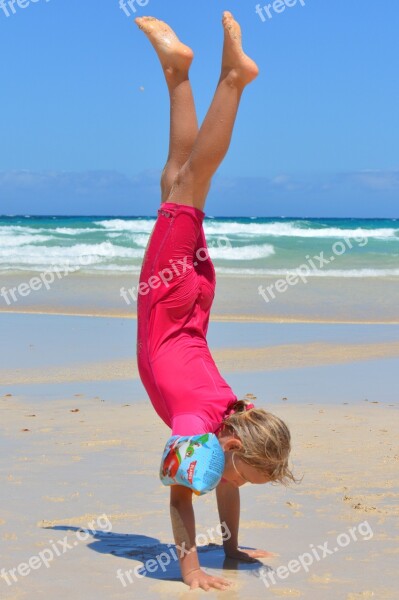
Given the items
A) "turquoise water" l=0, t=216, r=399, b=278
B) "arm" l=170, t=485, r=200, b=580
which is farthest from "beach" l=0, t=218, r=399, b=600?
"turquoise water" l=0, t=216, r=399, b=278

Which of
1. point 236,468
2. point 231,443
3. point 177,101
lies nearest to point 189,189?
point 177,101

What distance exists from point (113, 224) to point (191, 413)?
4300cm

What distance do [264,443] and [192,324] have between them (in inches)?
27.8

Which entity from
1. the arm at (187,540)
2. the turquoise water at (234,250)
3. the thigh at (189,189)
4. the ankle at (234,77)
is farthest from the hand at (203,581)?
the turquoise water at (234,250)

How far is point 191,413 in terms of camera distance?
3.95 meters

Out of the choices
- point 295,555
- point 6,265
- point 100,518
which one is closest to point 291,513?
point 295,555

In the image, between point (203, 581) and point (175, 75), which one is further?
point (175, 75)

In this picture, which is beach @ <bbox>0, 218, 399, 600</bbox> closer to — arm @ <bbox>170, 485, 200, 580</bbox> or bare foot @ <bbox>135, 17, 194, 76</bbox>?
arm @ <bbox>170, 485, 200, 580</bbox>

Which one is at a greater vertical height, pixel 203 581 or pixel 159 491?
pixel 203 581

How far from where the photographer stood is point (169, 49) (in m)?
4.38

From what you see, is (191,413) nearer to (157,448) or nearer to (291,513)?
(291,513)

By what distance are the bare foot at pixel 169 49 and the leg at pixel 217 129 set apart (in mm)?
252

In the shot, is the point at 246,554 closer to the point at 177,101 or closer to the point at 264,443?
the point at 264,443

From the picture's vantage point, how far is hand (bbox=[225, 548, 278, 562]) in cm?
425
